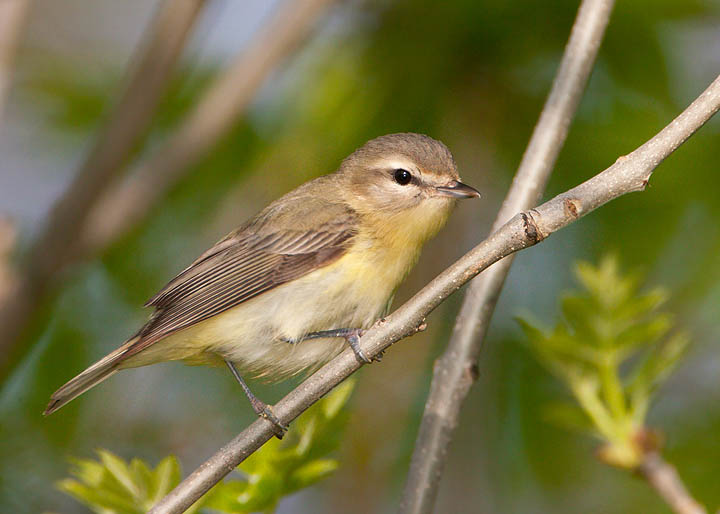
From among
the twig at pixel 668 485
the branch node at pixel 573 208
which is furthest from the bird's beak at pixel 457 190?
the branch node at pixel 573 208

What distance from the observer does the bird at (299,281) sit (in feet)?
11.2

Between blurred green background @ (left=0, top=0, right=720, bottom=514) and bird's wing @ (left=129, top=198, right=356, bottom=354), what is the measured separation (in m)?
→ 0.10

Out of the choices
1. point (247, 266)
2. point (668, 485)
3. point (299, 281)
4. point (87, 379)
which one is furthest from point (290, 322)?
point (668, 485)

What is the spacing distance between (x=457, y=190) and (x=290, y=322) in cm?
85

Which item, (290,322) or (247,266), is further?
→ (247,266)

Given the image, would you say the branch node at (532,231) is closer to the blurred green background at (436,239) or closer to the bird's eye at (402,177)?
the blurred green background at (436,239)

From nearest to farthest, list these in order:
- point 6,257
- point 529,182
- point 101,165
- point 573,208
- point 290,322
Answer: point 573,208 → point 529,182 → point 101,165 → point 6,257 → point 290,322

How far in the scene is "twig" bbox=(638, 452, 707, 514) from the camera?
2.04 m

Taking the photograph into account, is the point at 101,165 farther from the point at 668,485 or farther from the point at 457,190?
the point at 668,485

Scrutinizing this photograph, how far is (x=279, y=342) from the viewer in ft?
11.5

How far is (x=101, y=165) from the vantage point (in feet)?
10.6

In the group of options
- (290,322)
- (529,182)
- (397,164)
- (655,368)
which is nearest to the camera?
(655,368)

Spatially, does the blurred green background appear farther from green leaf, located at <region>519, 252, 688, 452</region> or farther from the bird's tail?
green leaf, located at <region>519, 252, 688, 452</region>

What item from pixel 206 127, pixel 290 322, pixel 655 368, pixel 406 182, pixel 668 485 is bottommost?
pixel 668 485
